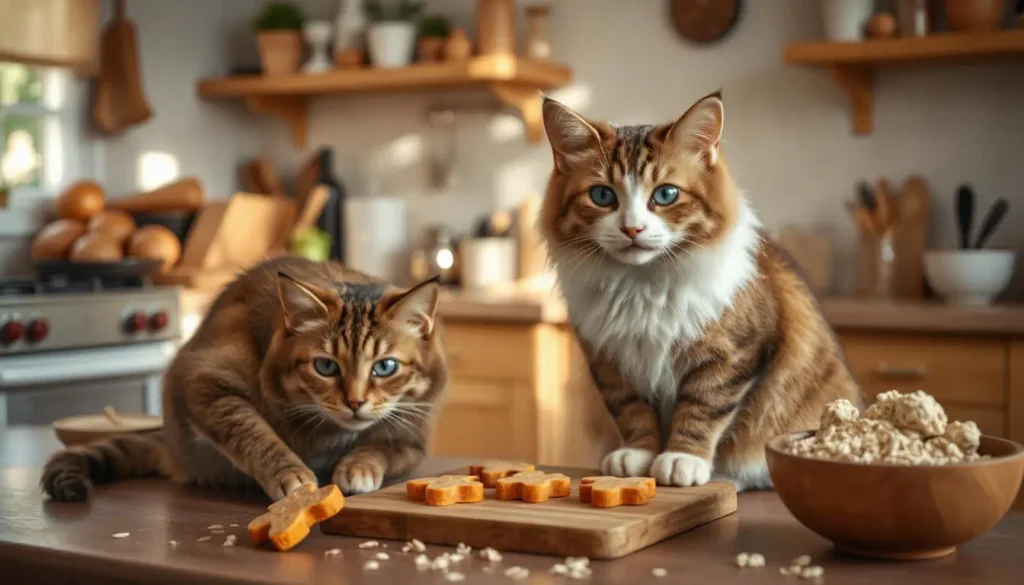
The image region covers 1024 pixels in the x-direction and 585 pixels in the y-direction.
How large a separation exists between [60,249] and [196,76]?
42.2 inches

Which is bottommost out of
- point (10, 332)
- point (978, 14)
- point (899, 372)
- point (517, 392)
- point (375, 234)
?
point (517, 392)

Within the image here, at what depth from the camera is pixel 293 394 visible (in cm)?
155

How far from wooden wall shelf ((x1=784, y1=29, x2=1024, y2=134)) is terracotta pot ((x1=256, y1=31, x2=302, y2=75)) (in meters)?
2.02

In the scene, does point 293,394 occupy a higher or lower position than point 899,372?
higher

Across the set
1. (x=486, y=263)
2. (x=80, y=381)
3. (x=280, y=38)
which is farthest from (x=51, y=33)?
(x=486, y=263)

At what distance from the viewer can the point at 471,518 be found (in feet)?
4.13

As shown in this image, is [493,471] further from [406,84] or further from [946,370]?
[406,84]

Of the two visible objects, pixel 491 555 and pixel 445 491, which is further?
pixel 445 491

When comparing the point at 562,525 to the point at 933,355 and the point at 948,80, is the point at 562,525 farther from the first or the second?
the point at 948,80

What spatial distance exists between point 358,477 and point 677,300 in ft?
1.61

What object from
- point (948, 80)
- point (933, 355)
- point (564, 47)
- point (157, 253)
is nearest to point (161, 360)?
point (157, 253)

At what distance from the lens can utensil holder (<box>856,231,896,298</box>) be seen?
372 centimetres

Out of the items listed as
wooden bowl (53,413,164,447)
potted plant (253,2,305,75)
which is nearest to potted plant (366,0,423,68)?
potted plant (253,2,305,75)

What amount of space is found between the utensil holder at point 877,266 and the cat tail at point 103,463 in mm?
2580
